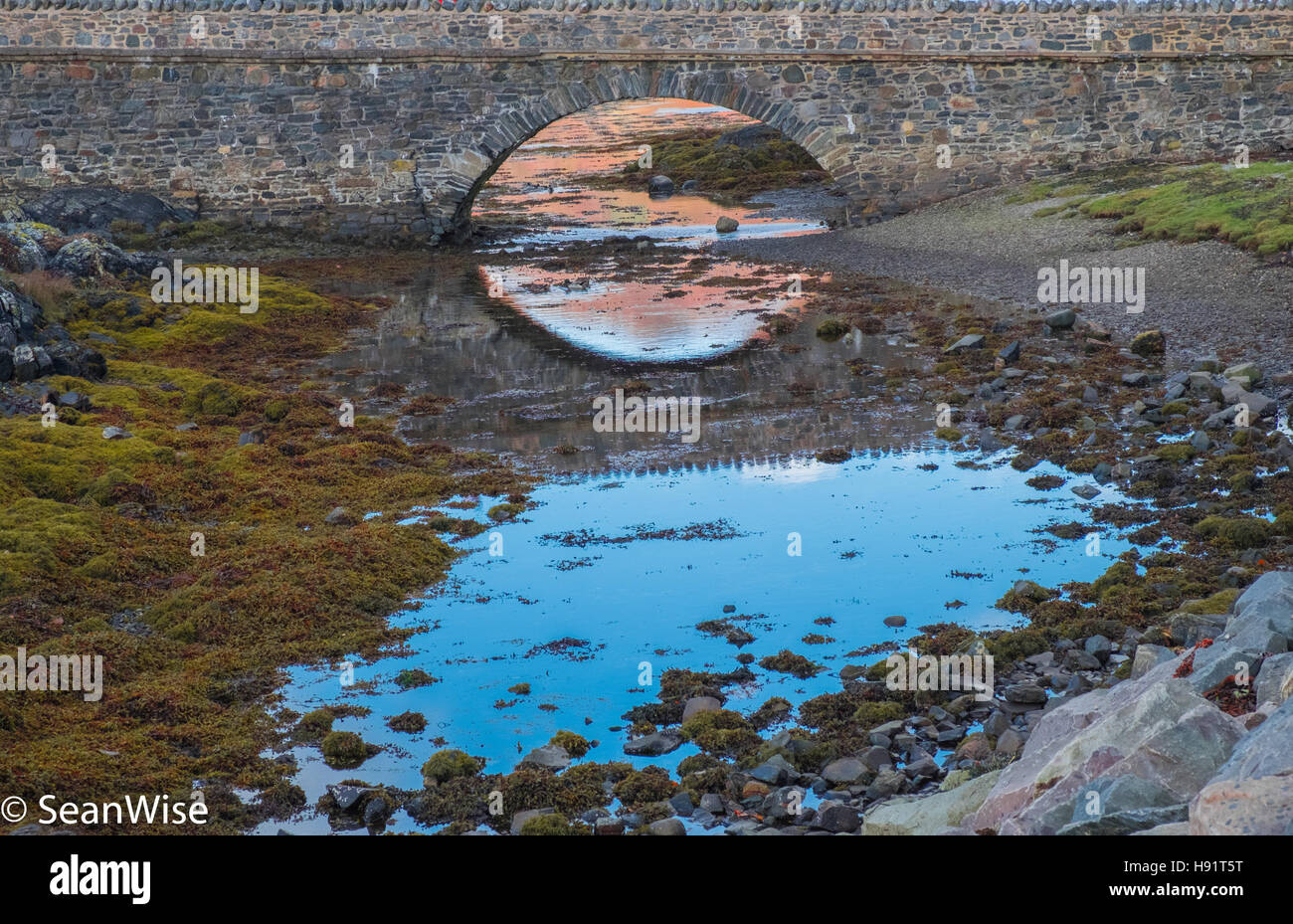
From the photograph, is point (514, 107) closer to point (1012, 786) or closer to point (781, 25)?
point (781, 25)

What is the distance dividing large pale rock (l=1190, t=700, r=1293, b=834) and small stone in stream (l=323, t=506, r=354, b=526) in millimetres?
10813

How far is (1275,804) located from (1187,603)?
18.5 ft

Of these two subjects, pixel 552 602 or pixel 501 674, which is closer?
pixel 501 674

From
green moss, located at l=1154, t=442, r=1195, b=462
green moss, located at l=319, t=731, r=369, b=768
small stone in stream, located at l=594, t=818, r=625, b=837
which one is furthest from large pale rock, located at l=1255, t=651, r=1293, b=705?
green moss, located at l=1154, t=442, r=1195, b=462

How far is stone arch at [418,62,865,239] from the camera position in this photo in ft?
110

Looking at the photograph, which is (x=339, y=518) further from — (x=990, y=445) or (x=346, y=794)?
(x=990, y=445)

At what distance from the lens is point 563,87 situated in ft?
111

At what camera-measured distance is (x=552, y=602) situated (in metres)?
12.8

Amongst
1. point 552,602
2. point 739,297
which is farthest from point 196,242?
point 552,602

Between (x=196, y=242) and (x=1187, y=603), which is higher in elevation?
(x=196, y=242)

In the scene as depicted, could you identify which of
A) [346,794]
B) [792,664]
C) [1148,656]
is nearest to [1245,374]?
[1148,656]

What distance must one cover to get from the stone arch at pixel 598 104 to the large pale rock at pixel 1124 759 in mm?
28159

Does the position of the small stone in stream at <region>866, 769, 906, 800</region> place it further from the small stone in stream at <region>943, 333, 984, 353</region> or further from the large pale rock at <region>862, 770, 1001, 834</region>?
the small stone in stream at <region>943, 333, 984, 353</region>

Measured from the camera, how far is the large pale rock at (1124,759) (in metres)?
6.56
